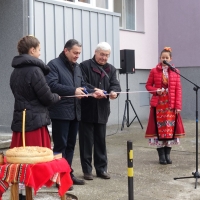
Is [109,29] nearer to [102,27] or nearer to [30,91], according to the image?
[102,27]

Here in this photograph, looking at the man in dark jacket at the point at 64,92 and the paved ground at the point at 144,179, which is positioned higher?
the man in dark jacket at the point at 64,92

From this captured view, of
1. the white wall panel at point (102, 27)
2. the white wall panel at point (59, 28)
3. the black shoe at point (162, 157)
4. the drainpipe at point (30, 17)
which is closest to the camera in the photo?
the black shoe at point (162, 157)

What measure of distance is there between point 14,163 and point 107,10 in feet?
25.6

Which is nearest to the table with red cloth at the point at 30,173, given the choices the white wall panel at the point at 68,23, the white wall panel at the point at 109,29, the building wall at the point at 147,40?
the white wall panel at the point at 68,23

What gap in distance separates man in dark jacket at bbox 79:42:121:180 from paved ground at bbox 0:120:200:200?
27 centimetres

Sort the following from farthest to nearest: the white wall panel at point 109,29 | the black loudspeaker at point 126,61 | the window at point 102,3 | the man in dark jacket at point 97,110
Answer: the black loudspeaker at point 126,61 → the window at point 102,3 → the white wall panel at point 109,29 → the man in dark jacket at point 97,110

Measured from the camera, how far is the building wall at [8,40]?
9148 millimetres

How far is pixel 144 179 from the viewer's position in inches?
248

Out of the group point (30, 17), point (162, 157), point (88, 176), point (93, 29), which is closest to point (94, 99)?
point (88, 176)

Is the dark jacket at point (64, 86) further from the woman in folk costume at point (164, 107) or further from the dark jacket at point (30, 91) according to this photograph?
the woman in folk costume at point (164, 107)

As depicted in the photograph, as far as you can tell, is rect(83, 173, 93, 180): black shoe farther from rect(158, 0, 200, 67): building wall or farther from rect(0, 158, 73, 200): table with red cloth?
rect(158, 0, 200, 67): building wall

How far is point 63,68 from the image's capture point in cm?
566

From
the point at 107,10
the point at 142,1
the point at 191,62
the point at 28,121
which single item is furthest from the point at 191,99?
the point at 28,121

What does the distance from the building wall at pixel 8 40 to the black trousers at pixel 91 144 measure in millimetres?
3447
